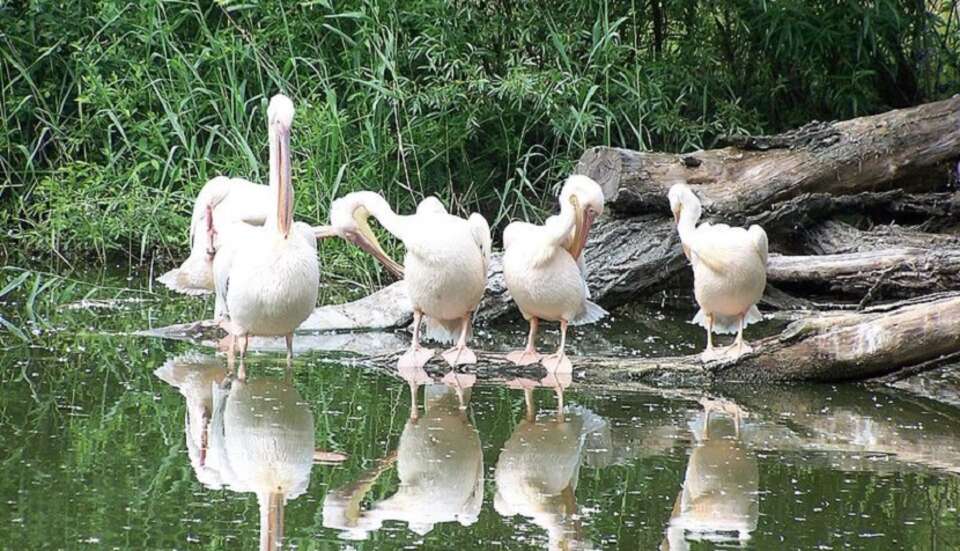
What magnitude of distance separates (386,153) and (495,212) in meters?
0.93

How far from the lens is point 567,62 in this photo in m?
9.52

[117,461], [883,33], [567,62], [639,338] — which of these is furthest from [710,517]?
[883,33]

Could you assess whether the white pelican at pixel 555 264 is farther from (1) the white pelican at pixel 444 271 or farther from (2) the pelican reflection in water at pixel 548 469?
(2) the pelican reflection in water at pixel 548 469

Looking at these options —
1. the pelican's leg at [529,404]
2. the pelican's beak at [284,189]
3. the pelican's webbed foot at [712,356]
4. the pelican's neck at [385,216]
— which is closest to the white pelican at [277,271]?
the pelican's beak at [284,189]

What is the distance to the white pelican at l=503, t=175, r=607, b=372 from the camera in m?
6.86

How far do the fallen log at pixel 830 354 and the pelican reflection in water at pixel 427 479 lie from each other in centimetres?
85

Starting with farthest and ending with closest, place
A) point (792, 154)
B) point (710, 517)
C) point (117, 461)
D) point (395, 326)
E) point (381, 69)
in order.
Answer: point (381, 69), point (792, 154), point (395, 326), point (117, 461), point (710, 517)

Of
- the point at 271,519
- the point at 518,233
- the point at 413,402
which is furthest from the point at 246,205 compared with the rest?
the point at 271,519

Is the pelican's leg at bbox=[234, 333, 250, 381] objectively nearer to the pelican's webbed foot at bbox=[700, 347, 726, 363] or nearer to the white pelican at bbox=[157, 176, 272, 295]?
the white pelican at bbox=[157, 176, 272, 295]

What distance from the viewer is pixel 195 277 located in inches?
321

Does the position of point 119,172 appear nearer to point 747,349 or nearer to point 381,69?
point 381,69

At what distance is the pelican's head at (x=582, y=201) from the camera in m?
6.90

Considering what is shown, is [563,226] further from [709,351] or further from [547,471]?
[547,471]

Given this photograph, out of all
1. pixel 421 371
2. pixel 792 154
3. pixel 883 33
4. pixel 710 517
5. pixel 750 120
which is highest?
pixel 883 33
